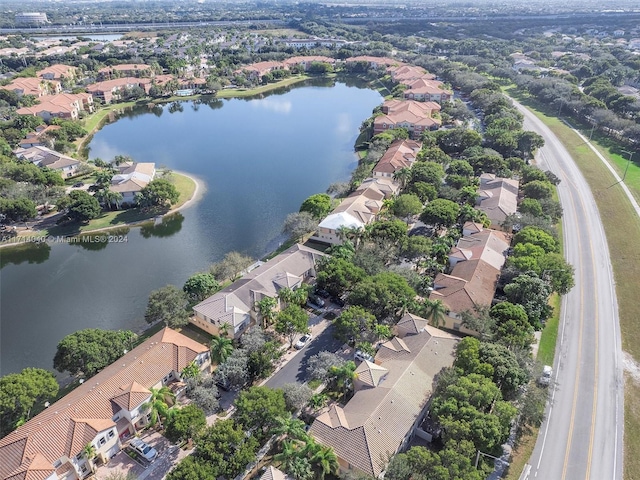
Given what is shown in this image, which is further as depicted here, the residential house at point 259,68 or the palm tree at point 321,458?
the residential house at point 259,68

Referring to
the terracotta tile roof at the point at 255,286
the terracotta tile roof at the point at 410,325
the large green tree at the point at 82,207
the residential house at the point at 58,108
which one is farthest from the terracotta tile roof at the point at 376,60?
the terracotta tile roof at the point at 410,325

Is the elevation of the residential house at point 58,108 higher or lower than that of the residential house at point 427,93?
lower

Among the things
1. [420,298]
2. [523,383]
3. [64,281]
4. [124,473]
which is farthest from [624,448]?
[64,281]

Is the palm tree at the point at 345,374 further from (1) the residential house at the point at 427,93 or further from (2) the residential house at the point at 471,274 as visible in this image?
(1) the residential house at the point at 427,93

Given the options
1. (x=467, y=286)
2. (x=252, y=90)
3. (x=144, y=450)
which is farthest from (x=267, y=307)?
(x=252, y=90)

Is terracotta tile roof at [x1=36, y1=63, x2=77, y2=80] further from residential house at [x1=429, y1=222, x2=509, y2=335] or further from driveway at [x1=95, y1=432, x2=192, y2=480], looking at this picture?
driveway at [x1=95, y1=432, x2=192, y2=480]

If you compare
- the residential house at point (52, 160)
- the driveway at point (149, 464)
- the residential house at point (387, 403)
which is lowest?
the residential house at point (52, 160)
